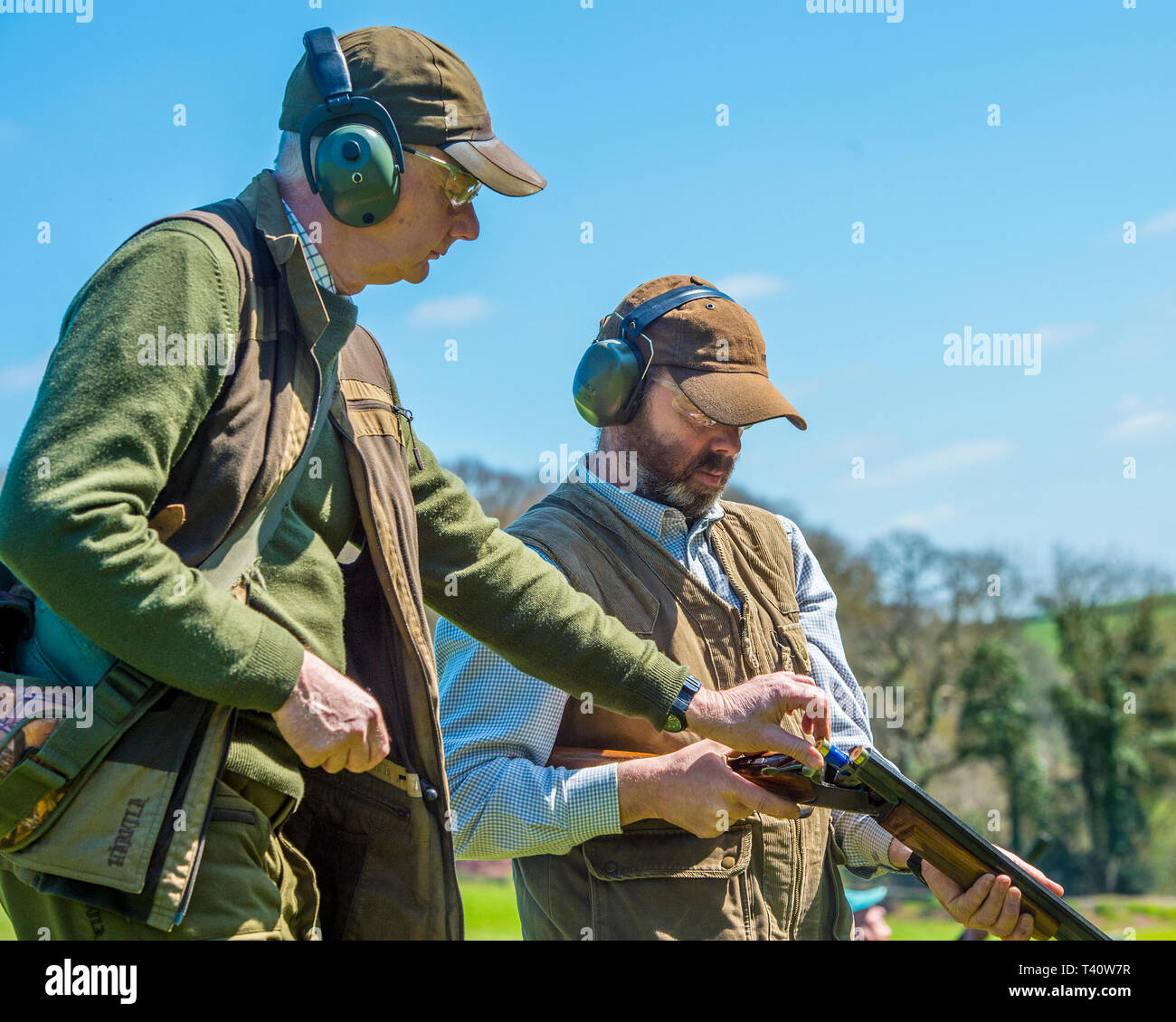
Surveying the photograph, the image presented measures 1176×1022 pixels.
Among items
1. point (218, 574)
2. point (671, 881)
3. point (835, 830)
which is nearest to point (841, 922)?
point (835, 830)

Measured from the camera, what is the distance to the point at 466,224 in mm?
2887

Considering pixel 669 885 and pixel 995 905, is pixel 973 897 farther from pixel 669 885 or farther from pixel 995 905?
pixel 669 885

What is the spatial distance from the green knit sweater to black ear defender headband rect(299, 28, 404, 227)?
0.22 meters

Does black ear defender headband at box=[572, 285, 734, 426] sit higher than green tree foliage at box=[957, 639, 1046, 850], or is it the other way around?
black ear defender headband at box=[572, 285, 734, 426]

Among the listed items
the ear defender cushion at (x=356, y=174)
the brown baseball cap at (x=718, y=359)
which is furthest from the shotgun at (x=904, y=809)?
the ear defender cushion at (x=356, y=174)

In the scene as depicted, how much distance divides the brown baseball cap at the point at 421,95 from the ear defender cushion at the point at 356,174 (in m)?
0.14

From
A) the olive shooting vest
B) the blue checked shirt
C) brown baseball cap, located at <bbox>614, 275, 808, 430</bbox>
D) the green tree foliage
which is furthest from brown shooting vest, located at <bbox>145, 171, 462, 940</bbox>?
the green tree foliage

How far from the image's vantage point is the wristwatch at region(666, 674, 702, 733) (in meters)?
3.18

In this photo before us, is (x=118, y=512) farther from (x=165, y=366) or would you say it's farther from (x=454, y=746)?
(x=454, y=746)

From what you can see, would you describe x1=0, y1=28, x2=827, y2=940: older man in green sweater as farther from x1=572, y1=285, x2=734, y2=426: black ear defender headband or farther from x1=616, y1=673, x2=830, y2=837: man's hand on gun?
x1=572, y1=285, x2=734, y2=426: black ear defender headband

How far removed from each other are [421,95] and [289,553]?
108cm

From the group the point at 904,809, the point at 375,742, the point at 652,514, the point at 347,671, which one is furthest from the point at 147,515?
the point at 652,514

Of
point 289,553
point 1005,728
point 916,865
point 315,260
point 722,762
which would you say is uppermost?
point 315,260

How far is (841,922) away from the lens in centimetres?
421
